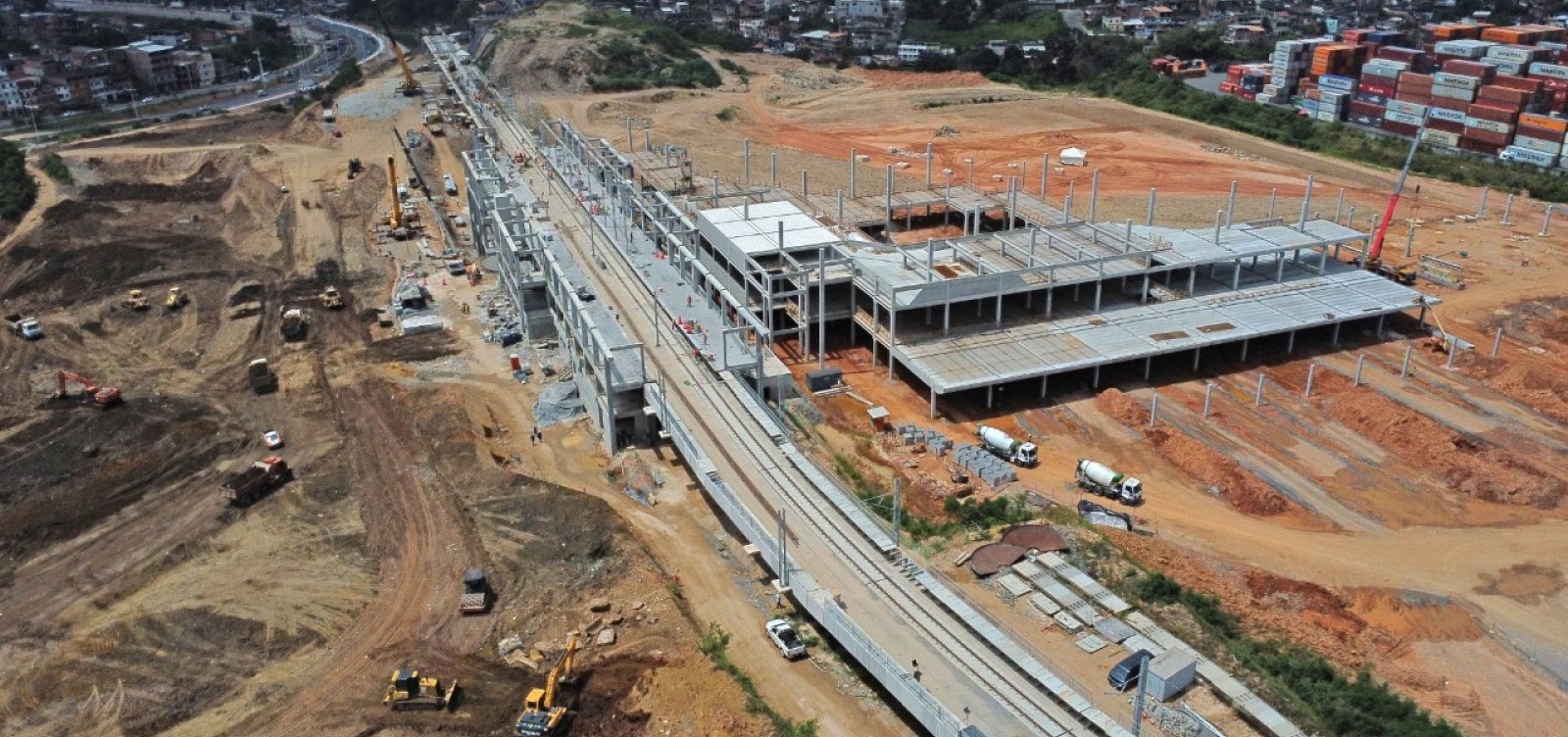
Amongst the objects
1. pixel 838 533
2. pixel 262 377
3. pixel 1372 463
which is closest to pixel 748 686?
pixel 838 533

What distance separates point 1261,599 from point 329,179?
68.4 m

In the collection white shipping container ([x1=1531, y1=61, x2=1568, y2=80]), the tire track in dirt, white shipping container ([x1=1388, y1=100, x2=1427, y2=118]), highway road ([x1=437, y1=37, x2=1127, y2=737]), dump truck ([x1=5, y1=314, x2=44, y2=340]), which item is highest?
white shipping container ([x1=1531, y1=61, x2=1568, y2=80])

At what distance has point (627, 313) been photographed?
1678 inches

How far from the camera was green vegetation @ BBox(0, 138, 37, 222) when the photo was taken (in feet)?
227

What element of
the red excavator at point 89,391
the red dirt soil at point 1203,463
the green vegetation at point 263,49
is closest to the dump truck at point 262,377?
the red excavator at point 89,391

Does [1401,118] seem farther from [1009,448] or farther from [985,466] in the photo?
[985,466]

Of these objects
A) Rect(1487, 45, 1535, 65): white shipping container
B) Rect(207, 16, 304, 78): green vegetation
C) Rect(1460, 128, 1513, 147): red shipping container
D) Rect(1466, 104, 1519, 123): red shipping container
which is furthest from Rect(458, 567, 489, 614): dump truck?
Rect(207, 16, 304, 78): green vegetation

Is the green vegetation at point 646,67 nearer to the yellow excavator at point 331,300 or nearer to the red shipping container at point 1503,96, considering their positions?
the yellow excavator at point 331,300

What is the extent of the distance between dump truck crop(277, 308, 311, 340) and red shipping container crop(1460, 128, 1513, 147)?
3057 inches

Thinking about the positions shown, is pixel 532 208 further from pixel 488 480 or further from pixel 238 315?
pixel 488 480

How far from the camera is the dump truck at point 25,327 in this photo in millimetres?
49438

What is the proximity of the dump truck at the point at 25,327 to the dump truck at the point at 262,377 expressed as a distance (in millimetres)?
12719

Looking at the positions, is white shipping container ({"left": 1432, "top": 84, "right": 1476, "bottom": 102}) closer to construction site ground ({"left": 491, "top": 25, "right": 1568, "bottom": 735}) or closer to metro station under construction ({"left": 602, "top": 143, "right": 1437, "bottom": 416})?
construction site ground ({"left": 491, "top": 25, "right": 1568, "bottom": 735})

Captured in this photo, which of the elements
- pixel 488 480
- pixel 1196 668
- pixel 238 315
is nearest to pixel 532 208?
pixel 238 315
